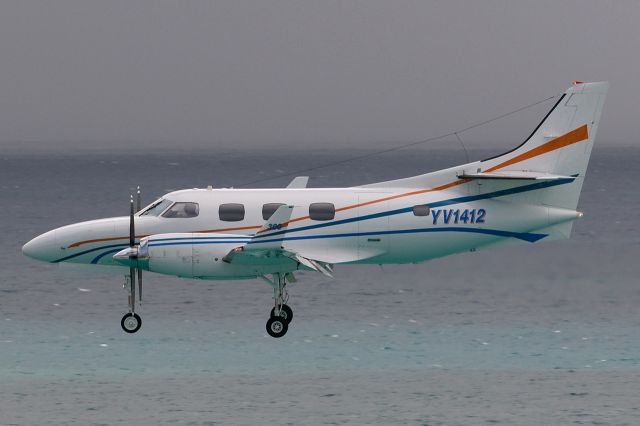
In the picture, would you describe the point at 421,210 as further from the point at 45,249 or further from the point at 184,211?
the point at 45,249

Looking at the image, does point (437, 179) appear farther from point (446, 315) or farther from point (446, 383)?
point (446, 315)

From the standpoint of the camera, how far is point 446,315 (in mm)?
52406

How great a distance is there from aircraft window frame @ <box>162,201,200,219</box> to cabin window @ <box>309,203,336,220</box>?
13.2ft

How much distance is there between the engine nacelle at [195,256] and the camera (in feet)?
120

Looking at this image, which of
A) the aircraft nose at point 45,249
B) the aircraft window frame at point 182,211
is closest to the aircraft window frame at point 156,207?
the aircraft window frame at point 182,211

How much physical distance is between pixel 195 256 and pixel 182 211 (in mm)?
3242

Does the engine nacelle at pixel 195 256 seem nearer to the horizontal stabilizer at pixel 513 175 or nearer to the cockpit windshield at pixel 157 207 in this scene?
the cockpit windshield at pixel 157 207

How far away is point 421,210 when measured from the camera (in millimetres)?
39969

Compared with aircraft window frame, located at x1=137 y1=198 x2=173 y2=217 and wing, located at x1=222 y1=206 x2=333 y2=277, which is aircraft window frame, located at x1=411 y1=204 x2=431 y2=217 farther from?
aircraft window frame, located at x1=137 y1=198 x2=173 y2=217

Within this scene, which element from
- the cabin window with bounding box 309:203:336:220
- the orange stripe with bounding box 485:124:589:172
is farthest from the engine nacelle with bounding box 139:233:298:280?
the orange stripe with bounding box 485:124:589:172

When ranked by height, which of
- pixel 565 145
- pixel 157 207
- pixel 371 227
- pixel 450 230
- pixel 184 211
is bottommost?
pixel 450 230

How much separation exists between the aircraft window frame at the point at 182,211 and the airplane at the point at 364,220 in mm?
35

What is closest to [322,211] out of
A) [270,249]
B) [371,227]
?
[371,227]

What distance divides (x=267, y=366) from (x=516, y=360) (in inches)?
369
